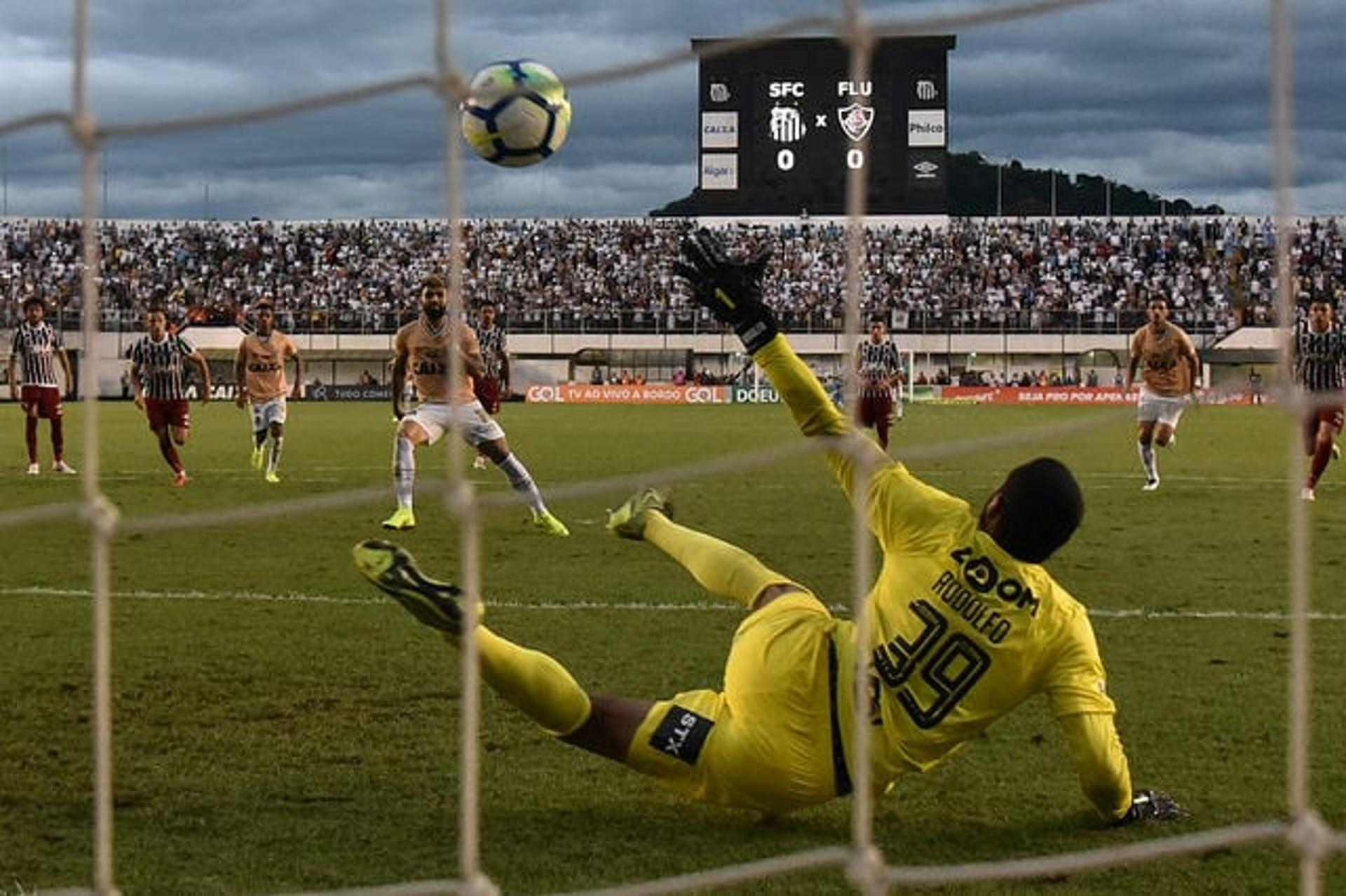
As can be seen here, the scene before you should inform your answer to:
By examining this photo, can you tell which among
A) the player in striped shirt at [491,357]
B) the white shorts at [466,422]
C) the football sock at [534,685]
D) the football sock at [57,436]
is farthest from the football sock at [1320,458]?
the football sock at [57,436]

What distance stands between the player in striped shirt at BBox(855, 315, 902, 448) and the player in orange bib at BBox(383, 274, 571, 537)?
7.90 meters

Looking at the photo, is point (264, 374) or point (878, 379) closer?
point (264, 374)

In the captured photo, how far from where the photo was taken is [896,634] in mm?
4078

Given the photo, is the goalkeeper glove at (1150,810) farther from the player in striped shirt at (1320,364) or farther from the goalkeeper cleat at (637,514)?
the player in striped shirt at (1320,364)

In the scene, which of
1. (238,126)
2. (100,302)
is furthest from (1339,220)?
(238,126)

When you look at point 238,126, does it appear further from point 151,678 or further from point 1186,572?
point 1186,572

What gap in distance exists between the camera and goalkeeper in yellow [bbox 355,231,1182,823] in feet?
13.2

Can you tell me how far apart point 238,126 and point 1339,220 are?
146ft

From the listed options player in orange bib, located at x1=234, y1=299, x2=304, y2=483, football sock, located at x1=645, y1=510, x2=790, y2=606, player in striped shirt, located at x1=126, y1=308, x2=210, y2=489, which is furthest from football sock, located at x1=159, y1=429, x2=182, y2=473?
football sock, located at x1=645, y1=510, x2=790, y2=606

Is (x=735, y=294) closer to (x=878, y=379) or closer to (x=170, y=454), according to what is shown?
(x=170, y=454)

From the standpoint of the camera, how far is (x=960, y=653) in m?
4.04

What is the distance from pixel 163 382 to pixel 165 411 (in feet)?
1.17

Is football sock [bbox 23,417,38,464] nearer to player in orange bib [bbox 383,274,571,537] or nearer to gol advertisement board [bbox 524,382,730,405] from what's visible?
player in orange bib [bbox 383,274,571,537]

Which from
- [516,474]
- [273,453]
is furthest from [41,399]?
[516,474]
